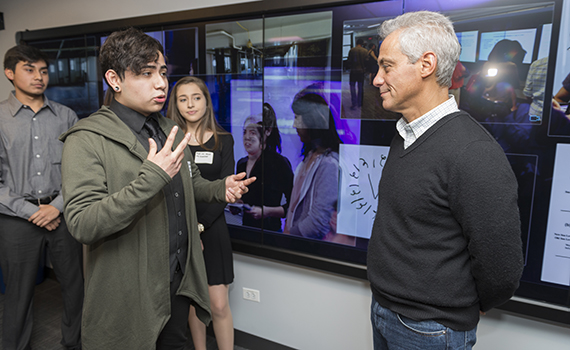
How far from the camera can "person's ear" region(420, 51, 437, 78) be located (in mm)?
1084

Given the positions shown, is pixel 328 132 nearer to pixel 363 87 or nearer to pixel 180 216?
pixel 363 87

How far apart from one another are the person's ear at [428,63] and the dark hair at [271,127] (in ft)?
3.90

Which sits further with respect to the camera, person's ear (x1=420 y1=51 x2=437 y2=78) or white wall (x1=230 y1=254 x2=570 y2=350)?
white wall (x1=230 y1=254 x2=570 y2=350)

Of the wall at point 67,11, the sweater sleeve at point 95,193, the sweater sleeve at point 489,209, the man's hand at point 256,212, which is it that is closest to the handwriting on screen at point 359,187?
the man's hand at point 256,212

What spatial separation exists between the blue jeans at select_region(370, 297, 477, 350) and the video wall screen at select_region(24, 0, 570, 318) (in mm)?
755

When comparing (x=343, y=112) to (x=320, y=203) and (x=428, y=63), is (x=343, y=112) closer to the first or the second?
(x=320, y=203)

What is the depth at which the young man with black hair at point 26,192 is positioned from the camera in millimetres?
2301

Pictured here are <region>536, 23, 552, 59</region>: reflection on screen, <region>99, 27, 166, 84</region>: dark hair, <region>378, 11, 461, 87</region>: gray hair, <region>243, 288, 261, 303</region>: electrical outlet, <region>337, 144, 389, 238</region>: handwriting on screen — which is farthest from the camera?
<region>243, 288, 261, 303</region>: electrical outlet

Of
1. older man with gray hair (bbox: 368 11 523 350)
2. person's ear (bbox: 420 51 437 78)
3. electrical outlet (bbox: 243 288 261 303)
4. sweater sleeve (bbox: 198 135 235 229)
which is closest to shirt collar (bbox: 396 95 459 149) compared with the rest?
older man with gray hair (bbox: 368 11 523 350)

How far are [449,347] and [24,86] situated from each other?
2.84m

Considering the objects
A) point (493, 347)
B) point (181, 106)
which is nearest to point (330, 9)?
point (181, 106)

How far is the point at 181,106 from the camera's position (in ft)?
7.27

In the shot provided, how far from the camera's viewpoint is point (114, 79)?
1.28 m

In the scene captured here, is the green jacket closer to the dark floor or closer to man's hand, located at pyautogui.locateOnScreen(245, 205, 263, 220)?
man's hand, located at pyautogui.locateOnScreen(245, 205, 263, 220)
